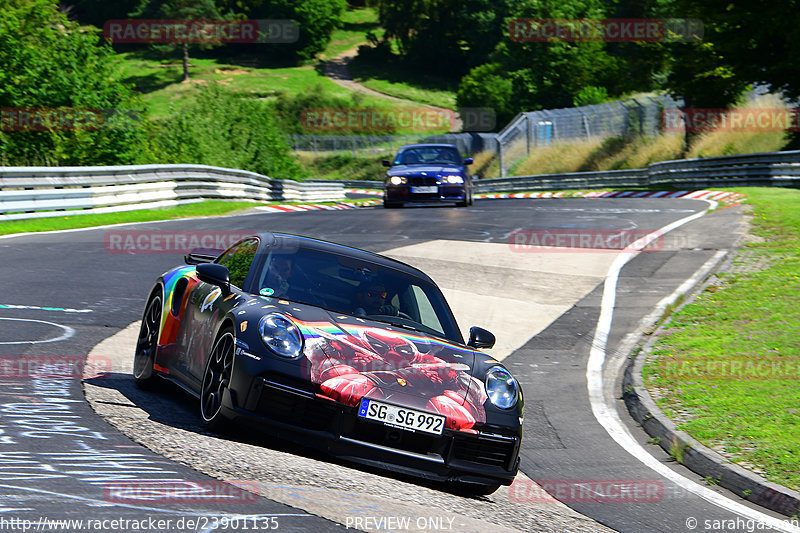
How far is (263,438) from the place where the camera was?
5984 mm

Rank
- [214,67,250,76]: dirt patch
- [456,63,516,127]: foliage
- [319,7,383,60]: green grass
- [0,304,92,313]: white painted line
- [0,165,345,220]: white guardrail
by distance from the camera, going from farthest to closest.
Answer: [319,7,383,60]: green grass < [214,67,250,76]: dirt patch < [456,63,516,127]: foliage < [0,165,345,220]: white guardrail < [0,304,92,313]: white painted line

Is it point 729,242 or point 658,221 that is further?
point 658,221

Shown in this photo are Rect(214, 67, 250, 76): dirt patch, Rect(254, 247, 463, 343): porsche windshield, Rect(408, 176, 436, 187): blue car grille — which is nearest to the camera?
Rect(254, 247, 463, 343): porsche windshield

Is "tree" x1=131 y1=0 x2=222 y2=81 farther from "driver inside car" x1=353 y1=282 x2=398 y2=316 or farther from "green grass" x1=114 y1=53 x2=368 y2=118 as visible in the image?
"driver inside car" x1=353 y1=282 x2=398 y2=316

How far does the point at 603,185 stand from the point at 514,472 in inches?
1400

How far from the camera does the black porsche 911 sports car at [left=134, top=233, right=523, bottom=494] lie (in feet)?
17.8

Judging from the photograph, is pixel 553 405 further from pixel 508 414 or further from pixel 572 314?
pixel 572 314

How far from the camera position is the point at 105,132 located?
27.9m

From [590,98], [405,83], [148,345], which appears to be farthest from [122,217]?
[405,83]

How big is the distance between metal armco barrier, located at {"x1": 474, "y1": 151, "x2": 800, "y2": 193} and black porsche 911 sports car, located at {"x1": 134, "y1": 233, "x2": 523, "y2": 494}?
2482 cm

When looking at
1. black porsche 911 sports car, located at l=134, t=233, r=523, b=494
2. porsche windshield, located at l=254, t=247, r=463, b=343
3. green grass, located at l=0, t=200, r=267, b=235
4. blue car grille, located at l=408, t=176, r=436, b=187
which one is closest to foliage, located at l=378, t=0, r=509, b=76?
green grass, located at l=0, t=200, r=267, b=235

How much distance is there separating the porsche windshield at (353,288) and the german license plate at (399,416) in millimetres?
1109

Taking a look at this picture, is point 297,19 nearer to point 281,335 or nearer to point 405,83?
point 405,83

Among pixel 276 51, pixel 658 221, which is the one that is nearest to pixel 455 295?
pixel 658 221
